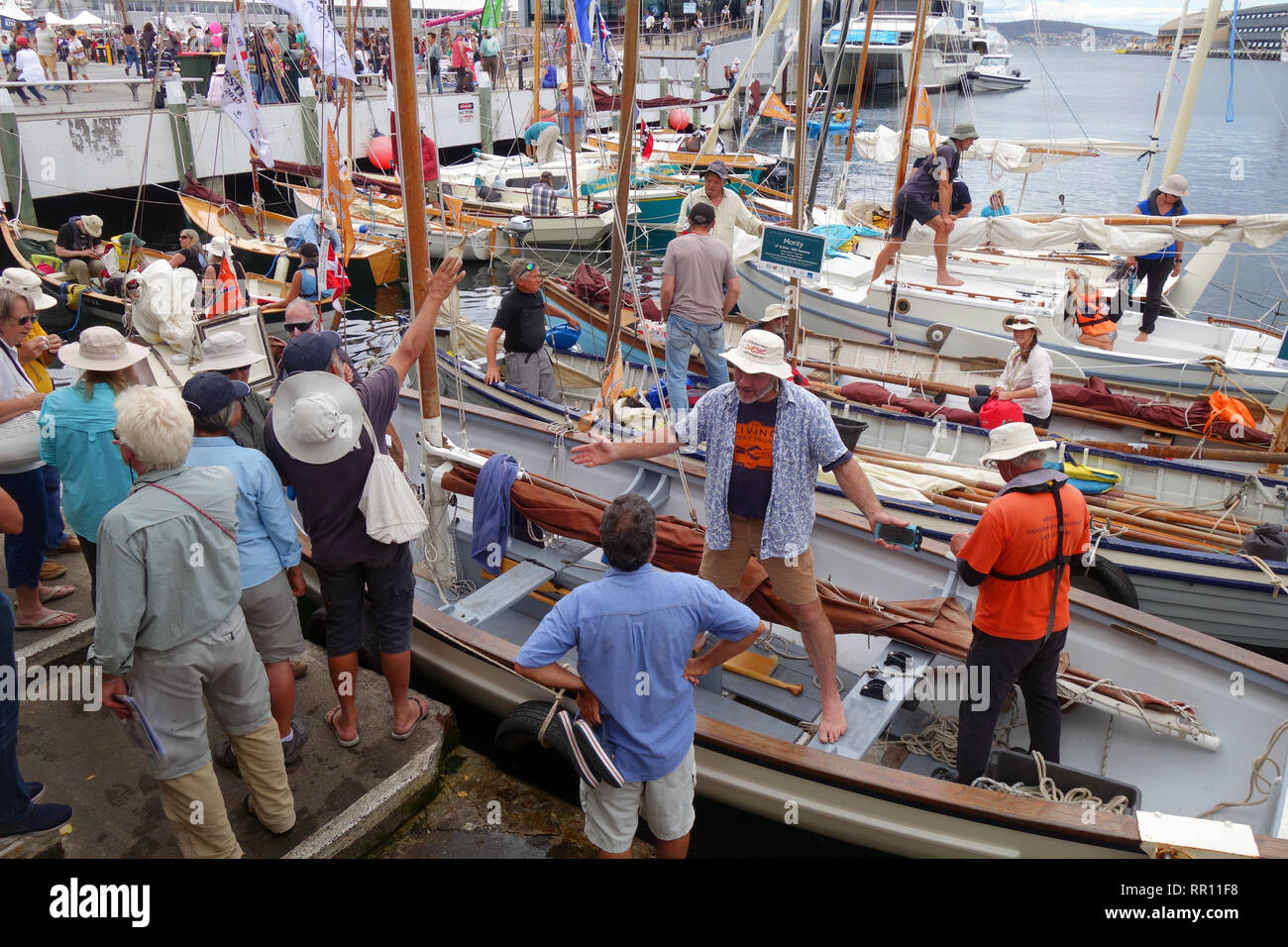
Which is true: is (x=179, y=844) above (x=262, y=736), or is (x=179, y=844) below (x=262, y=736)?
below

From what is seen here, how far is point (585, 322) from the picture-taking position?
10.8 m

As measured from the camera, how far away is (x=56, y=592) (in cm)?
475

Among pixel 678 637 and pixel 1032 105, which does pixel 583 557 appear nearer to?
pixel 678 637

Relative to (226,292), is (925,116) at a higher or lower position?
higher

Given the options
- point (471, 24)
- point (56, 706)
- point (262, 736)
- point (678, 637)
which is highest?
point (471, 24)

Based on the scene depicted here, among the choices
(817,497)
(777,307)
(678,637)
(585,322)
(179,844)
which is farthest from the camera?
(585,322)

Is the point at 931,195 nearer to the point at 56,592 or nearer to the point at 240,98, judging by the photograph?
the point at 240,98

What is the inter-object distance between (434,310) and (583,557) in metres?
2.06

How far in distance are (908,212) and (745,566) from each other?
7505mm

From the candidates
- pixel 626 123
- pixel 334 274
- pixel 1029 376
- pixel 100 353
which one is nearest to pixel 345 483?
pixel 100 353

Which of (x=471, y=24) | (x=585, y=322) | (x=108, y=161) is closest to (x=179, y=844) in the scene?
(x=585, y=322)

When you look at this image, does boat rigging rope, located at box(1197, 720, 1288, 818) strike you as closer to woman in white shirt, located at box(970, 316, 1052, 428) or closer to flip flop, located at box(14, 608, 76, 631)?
woman in white shirt, located at box(970, 316, 1052, 428)

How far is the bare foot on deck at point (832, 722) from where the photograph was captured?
4.01 meters

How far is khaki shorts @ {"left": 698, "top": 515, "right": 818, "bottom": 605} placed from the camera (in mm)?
4031
